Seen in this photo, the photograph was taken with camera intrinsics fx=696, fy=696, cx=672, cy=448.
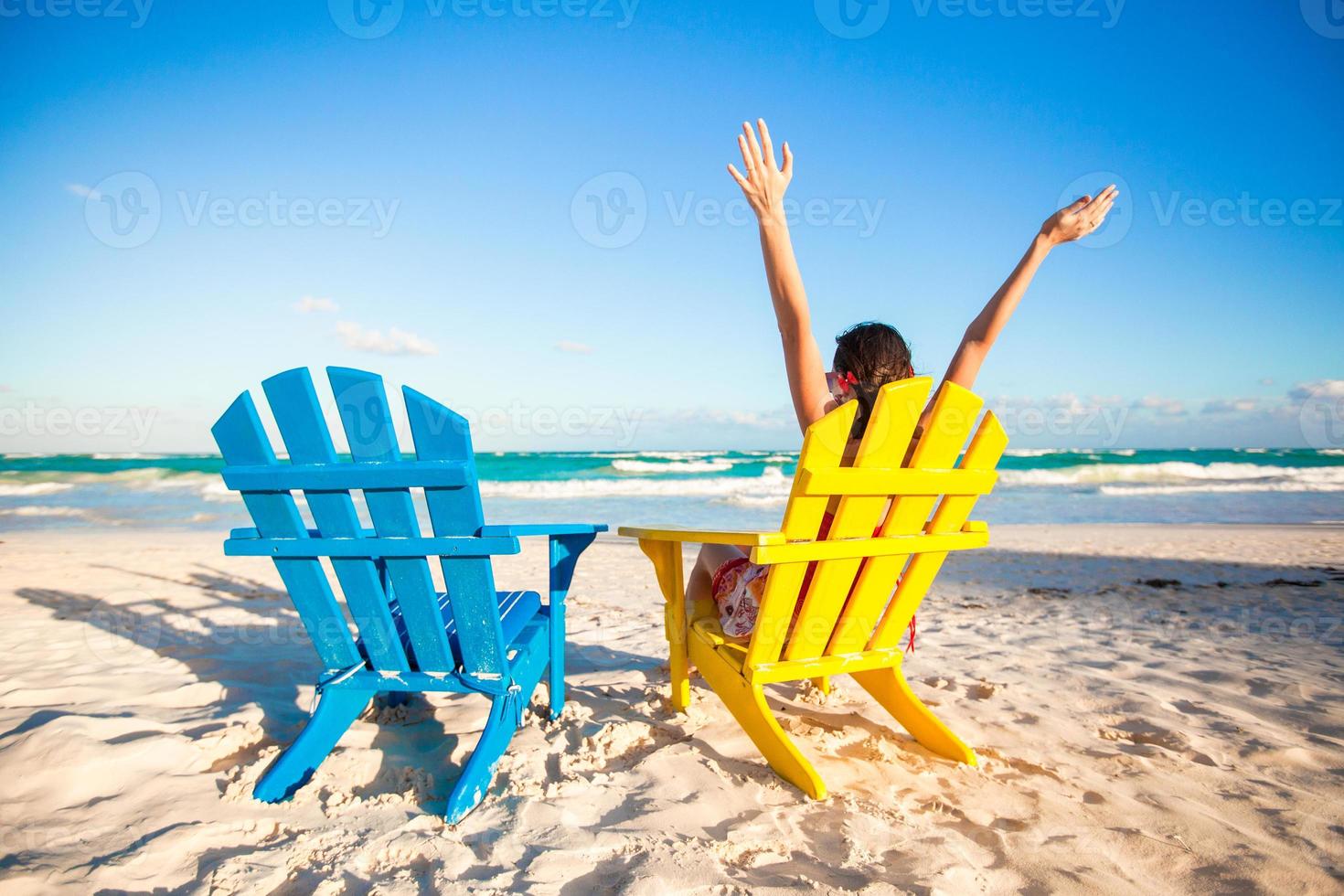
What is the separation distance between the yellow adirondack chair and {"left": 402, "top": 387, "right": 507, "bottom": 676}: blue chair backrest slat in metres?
0.71

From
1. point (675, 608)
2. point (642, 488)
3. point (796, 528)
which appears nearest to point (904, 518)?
point (796, 528)

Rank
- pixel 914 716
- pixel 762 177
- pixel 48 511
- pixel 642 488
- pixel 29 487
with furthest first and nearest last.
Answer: pixel 642 488 → pixel 29 487 → pixel 48 511 → pixel 914 716 → pixel 762 177

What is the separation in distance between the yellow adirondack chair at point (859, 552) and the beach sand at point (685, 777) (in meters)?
0.21

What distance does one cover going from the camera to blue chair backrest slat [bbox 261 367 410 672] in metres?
2.08

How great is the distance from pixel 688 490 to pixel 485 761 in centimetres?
1738

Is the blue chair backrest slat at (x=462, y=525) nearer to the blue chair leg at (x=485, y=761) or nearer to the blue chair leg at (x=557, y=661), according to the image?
the blue chair leg at (x=485, y=761)

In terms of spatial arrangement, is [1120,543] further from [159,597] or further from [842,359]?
[159,597]

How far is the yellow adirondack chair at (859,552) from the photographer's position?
6.75 ft

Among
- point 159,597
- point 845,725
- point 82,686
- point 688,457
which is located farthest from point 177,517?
point 688,457

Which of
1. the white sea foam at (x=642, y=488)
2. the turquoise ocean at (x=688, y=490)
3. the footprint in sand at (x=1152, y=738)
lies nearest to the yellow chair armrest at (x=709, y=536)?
the footprint in sand at (x=1152, y=738)

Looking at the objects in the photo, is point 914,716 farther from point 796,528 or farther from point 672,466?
point 672,466

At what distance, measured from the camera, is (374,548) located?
7.20 feet

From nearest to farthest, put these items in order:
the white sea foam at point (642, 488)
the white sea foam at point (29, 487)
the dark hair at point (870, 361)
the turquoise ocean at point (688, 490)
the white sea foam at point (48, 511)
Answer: the dark hair at point (870, 361)
the white sea foam at point (48, 511)
the turquoise ocean at point (688, 490)
the white sea foam at point (29, 487)
the white sea foam at point (642, 488)

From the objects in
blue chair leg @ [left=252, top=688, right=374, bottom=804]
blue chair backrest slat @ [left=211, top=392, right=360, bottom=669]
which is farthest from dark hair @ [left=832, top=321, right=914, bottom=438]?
blue chair leg @ [left=252, top=688, right=374, bottom=804]
